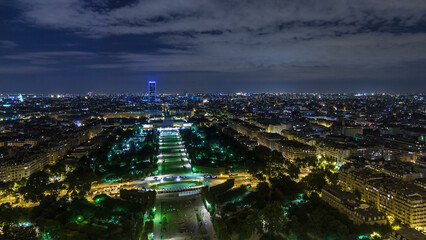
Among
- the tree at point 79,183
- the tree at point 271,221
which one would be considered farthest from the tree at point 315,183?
the tree at point 79,183

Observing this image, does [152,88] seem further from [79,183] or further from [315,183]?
[315,183]

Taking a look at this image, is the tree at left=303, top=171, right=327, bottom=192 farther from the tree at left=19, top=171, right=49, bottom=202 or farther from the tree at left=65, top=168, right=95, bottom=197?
the tree at left=19, top=171, right=49, bottom=202

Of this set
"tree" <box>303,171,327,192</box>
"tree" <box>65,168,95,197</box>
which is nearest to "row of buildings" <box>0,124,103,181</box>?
"tree" <box>65,168,95,197</box>

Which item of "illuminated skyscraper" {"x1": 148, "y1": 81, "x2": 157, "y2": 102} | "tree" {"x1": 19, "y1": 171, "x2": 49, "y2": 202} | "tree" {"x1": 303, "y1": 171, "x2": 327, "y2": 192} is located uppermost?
"illuminated skyscraper" {"x1": 148, "y1": 81, "x2": 157, "y2": 102}

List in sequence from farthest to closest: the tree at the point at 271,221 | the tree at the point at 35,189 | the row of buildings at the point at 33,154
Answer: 1. the row of buildings at the point at 33,154
2. the tree at the point at 35,189
3. the tree at the point at 271,221

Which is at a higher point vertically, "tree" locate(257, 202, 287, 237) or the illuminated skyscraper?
the illuminated skyscraper

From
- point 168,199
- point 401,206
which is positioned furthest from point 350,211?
Result: point 168,199

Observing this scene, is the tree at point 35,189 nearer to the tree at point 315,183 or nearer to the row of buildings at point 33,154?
the row of buildings at point 33,154

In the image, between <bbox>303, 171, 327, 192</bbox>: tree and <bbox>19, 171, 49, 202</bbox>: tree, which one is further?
<bbox>303, 171, 327, 192</bbox>: tree

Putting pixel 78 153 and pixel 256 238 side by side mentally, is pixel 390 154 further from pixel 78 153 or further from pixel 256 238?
pixel 78 153

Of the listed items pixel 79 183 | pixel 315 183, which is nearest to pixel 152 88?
pixel 79 183

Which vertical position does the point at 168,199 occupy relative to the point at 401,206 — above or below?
below
